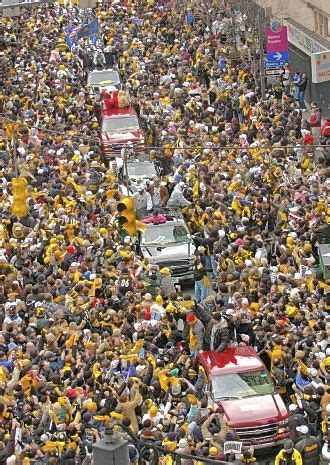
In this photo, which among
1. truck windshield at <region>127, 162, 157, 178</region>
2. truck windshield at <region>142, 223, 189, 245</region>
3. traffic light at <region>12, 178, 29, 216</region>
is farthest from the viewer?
truck windshield at <region>127, 162, 157, 178</region>

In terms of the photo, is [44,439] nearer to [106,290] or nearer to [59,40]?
[106,290]

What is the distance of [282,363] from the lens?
23.7 meters

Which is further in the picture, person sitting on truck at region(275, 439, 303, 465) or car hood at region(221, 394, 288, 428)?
car hood at region(221, 394, 288, 428)

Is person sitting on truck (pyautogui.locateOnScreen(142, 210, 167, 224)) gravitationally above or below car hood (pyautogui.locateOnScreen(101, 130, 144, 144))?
above

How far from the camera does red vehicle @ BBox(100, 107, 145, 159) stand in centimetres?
3897

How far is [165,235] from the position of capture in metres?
30.8

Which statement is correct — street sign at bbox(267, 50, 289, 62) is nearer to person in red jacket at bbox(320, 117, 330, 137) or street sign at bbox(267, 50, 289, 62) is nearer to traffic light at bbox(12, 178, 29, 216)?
person in red jacket at bbox(320, 117, 330, 137)

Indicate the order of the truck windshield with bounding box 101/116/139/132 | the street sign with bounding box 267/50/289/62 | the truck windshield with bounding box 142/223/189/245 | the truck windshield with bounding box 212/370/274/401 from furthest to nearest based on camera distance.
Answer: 1. the street sign with bounding box 267/50/289/62
2. the truck windshield with bounding box 101/116/139/132
3. the truck windshield with bounding box 142/223/189/245
4. the truck windshield with bounding box 212/370/274/401

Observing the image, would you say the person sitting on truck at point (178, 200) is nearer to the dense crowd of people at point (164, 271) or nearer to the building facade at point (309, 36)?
the dense crowd of people at point (164, 271)

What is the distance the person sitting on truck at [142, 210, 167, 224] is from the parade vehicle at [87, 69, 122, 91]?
48.3 feet

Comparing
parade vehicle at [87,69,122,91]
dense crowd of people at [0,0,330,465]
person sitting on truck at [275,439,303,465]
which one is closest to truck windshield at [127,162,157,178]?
dense crowd of people at [0,0,330,465]

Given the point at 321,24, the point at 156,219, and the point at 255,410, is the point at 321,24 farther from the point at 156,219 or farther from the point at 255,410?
the point at 255,410

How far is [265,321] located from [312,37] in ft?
68.9

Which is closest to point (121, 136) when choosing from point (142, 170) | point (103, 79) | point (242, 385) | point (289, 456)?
point (142, 170)
